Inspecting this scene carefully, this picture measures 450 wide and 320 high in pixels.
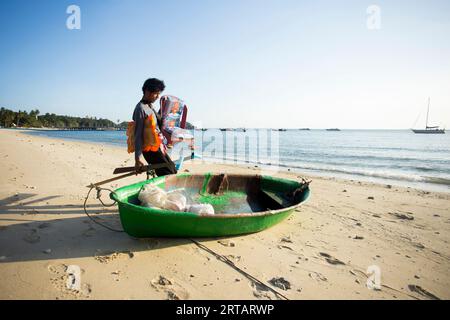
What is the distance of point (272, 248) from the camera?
12.5ft

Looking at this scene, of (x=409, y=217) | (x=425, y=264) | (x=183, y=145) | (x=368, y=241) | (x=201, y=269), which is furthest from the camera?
(x=183, y=145)

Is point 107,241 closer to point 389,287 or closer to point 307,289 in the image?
point 307,289

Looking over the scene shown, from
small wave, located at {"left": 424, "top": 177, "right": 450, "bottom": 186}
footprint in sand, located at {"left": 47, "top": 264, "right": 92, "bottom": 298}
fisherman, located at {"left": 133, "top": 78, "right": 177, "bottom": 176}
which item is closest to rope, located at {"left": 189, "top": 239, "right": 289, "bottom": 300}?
footprint in sand, located at {"left": 47, "top": 264, "right": 92, "bottom": 298}

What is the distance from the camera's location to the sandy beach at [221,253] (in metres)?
2.74

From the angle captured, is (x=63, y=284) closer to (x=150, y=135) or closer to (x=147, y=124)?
(x=150, y=135)

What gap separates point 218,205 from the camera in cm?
565

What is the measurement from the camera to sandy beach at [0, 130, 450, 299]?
2.74 m

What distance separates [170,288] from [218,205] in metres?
2.98

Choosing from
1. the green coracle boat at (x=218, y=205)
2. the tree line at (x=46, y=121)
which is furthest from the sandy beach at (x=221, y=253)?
the tree line at (x=46, y=121)

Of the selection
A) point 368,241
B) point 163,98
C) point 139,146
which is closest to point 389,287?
point 368,241

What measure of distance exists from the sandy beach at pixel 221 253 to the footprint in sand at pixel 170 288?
1 centimetres

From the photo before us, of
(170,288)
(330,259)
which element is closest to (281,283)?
(330,259)

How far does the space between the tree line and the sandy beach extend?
12755cm
